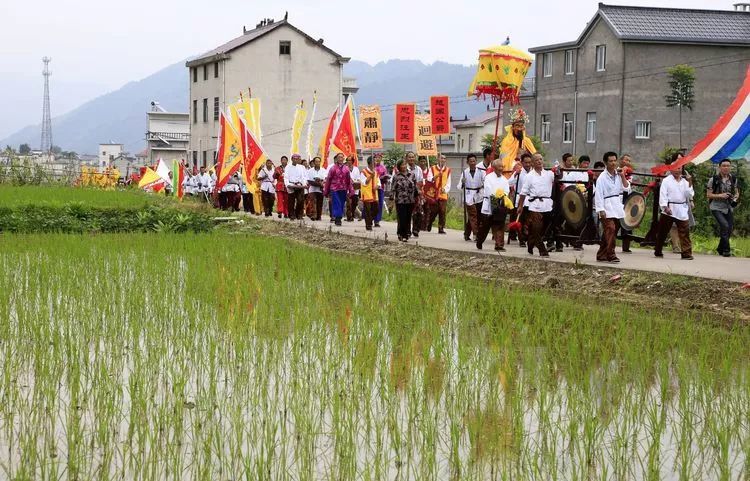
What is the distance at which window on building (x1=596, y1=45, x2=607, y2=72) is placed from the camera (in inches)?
1511

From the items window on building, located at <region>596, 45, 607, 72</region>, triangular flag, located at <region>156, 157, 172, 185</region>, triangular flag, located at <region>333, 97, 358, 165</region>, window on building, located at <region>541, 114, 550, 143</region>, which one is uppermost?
window on building, located at <region>596, 45, 607, 72</region>

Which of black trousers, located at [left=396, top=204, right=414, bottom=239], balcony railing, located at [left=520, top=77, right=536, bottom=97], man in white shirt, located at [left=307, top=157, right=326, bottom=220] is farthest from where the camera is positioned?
balcony railing, located at [left=520, top=77, right=536, bottom=97]

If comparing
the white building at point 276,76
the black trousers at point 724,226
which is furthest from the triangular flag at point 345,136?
the white building at point 276,76

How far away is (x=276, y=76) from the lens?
4706 cm

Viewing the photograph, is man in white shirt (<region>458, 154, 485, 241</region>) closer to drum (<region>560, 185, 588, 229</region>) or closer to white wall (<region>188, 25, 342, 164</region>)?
drum (<region>560, 185, 588, 229</region>)

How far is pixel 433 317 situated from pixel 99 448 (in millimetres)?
4406

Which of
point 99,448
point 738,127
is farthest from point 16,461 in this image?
point 738,127

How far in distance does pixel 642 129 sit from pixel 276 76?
16.5 metres

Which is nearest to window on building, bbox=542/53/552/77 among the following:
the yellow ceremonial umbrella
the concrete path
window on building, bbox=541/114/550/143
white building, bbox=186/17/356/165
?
window on building, bbox=541/114/550/143

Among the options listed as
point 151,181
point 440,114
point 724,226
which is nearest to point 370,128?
point 440,114

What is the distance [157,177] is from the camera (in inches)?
1709

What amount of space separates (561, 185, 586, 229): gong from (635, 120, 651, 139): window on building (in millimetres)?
24529

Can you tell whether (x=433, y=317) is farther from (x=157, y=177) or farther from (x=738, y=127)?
(x=157, y=177)

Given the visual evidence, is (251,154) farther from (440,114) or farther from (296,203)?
(440,114)
